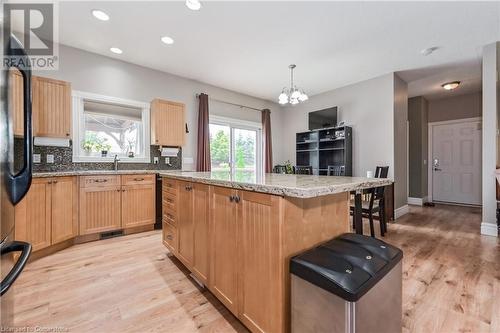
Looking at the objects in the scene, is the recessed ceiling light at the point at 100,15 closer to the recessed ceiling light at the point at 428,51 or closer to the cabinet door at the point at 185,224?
the cabinet door at the point at 185,224

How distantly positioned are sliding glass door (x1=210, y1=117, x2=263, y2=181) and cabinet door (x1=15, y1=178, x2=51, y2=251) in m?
2.74

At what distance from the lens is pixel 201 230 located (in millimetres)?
1677

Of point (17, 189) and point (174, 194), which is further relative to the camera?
point (174, 194)

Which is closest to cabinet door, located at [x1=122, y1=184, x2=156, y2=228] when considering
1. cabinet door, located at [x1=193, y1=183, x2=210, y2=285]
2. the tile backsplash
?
the tile backsplash

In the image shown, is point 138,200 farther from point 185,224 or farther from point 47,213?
point 185,224

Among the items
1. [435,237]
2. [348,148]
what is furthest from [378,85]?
[435,237]

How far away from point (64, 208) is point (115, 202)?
561 millimetres

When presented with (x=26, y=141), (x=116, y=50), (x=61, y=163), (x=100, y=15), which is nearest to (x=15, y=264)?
(x=26, y=141)

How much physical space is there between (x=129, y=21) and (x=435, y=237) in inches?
193

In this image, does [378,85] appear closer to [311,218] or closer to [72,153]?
[311,218]

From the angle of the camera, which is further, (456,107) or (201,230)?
(456,107)

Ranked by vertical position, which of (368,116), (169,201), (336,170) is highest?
(368,116)

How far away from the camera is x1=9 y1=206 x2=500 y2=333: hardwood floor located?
1.42 metres

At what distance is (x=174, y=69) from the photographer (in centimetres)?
395
